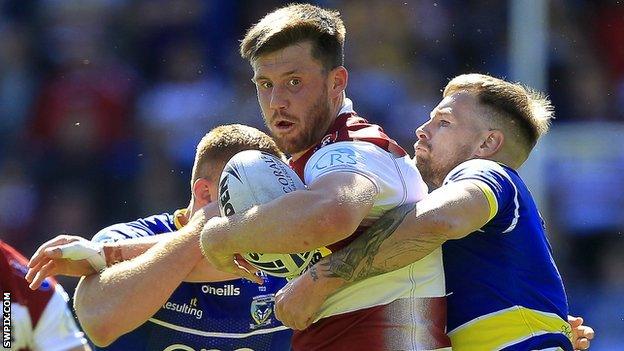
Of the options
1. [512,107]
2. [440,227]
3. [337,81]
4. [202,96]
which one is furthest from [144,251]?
[202,96]

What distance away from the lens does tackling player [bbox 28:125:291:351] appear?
4.58m

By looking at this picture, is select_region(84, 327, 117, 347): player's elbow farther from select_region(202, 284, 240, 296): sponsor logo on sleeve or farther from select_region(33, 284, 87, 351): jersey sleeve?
select_region(202, 284, 240, 296): sponsor logo on sleeve

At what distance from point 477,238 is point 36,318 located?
1.84 m

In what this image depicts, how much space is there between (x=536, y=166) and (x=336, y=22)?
5.65 metres

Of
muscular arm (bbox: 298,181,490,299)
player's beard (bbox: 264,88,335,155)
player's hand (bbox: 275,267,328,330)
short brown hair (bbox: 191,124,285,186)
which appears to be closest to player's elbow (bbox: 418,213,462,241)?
muscular arm (bbox: 298,181,490,299)

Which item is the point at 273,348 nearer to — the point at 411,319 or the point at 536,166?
the point at 411,319

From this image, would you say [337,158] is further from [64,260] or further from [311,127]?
[64,260]

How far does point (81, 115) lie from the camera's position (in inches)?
416

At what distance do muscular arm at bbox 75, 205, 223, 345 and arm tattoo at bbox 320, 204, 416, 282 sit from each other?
0.80 metres

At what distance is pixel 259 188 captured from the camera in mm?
3916

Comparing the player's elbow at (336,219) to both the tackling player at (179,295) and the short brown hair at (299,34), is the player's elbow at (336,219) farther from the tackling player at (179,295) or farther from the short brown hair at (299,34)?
the tackling player at (179,295)

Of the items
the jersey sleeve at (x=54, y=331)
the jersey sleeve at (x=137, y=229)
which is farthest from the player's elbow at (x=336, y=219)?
the jersey sleeve at (x=54, y=331)

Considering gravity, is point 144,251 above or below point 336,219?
above

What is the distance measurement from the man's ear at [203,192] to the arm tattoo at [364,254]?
39.6 inches
